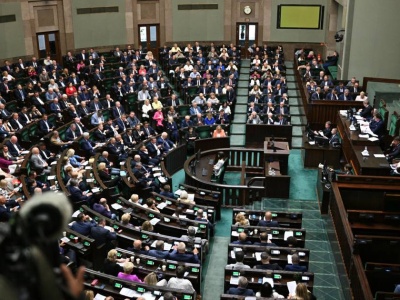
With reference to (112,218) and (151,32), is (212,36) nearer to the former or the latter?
(151,32)

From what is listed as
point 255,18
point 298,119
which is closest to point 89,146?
point 298,119

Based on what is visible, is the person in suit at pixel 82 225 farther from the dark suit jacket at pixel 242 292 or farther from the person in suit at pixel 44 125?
the person in suit at pixel 44 125

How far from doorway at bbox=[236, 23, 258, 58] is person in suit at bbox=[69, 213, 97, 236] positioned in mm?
18573

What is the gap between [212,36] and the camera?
87.9 ft

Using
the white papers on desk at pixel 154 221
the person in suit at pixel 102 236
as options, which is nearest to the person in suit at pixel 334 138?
the white papers on desk at pixel 154 221

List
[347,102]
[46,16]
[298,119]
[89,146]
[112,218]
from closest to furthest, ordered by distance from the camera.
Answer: [112,218] → [89,146] → [347,102] → [298,119] → [46,16]

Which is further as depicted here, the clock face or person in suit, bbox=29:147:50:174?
the clock face

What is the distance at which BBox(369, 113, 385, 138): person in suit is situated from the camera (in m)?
13.7

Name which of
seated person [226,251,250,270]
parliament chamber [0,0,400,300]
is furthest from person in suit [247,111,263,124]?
seated person [226,251,250,270]

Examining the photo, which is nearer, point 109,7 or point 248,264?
point 248,264

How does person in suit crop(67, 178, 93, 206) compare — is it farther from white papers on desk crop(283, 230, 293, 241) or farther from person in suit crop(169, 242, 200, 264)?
white papers on desk crop(283, 230, 293, 241)

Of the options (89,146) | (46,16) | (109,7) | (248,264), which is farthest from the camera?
(109,7)

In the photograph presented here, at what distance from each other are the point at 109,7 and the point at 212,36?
532cm

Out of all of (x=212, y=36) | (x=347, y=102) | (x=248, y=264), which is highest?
(x=212, y=36)
